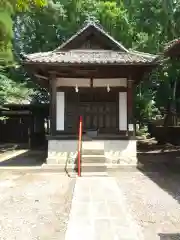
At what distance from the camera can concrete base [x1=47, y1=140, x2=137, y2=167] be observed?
40.1ft

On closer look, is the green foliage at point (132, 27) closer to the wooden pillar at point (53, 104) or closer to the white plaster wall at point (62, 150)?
the wooden pillar at point (53, 104)

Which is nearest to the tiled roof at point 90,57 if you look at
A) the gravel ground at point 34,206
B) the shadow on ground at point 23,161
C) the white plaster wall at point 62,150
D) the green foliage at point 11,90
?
the white plaster wall at point 62,150

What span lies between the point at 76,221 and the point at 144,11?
16983 mm

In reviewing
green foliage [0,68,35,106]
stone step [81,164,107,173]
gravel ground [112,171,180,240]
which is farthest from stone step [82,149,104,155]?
green foliage [0,68,35,106]

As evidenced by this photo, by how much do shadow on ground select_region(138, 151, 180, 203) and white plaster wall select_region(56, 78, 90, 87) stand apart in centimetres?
389

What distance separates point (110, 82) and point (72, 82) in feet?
5.02

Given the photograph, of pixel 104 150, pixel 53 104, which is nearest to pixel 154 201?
pixel 104 150

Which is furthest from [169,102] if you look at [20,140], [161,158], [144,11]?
[20,140]

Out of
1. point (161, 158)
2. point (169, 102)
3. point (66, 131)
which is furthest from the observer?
point (169, 102)

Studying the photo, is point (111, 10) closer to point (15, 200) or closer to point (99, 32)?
point (99, 32)

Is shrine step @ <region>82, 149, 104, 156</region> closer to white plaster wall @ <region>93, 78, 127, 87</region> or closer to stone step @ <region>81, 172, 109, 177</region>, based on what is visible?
stone step @ <region>81, 172, 109, 177</region>

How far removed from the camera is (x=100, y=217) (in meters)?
5.43

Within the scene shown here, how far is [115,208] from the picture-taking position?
19.6ft

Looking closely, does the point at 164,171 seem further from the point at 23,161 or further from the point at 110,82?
the point at 23,161
